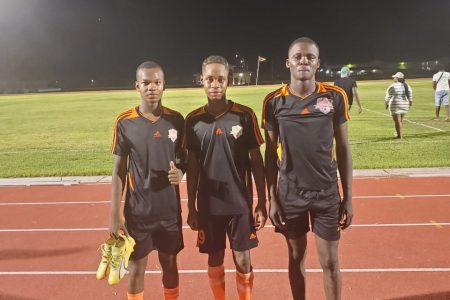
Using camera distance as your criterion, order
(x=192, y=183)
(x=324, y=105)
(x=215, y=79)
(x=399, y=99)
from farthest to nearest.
Result: (x=399, y=99)
(x=192, y=183)
(x=215, y=79)
(x=324, y=105)

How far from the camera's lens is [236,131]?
3.07 metres

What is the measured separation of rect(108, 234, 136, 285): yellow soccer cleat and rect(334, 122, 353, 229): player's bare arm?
58.1 inches

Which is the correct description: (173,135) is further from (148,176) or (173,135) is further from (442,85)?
(442,85)

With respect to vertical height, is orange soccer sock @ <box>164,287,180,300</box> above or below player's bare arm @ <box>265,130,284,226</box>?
below

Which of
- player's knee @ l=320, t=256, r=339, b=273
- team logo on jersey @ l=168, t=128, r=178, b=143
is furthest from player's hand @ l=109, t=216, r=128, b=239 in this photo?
player's knee @ l=320, t=256, r=339, b=273

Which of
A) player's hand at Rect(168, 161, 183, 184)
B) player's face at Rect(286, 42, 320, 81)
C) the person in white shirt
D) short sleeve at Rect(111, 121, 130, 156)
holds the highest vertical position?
the person in white shirt

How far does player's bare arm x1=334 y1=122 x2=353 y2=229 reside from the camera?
3.00 metres

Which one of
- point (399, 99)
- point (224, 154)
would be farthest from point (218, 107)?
point (399, 99)

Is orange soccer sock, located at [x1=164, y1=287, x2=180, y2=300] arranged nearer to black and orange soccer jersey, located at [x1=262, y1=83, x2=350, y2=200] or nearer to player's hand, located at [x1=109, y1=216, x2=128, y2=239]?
player's hand, located at [x1=109, y1=216, x2=128, y2=239]

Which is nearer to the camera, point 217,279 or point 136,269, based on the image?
point 136,269

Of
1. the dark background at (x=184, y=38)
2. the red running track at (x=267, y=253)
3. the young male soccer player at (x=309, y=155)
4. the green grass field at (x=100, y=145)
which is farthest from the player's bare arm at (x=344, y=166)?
the dark background at (x=184, y=38)

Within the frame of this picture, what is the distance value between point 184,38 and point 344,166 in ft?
265

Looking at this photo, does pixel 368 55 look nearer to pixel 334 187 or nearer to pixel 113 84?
pixel 113 84

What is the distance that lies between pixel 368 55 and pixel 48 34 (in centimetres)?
5341
